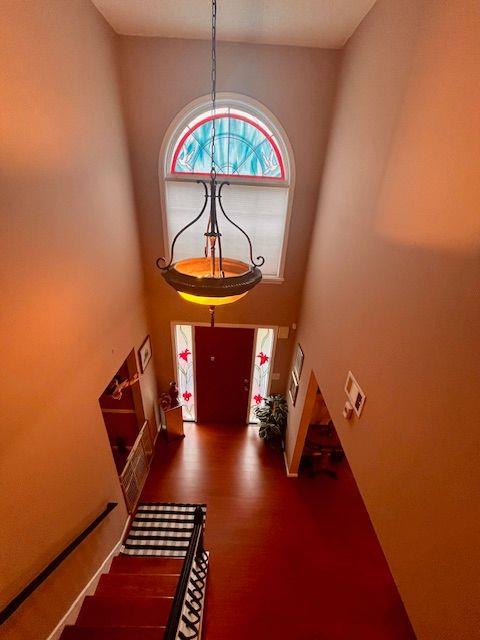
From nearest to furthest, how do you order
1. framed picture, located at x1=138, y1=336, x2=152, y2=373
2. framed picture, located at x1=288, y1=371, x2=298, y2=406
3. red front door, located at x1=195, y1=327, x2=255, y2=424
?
A: framed picture, located at x1=138, y1=336, x2=152, y2=373 → framed picture, located at x1=288, y1=371, x2=298, y2=406 → red front door, located at x1=195, y1=327, x2=255, y2=424

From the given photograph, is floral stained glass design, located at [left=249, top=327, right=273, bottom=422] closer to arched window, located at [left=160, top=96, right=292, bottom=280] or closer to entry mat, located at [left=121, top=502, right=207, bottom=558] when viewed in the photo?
arched window, located at [left=160, top=96, right=292, bottom=280]

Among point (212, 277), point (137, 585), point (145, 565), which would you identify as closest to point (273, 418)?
point (145, 565)

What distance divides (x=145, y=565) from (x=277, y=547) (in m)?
1.54

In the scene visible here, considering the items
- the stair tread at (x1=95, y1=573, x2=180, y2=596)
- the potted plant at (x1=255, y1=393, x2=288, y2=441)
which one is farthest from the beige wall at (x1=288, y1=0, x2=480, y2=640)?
the potted plant at (x1=255, y1=393, x2=288, y2=441)

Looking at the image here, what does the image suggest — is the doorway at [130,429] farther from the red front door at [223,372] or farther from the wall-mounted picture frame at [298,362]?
the wall-mounted picture frame at [298,362]

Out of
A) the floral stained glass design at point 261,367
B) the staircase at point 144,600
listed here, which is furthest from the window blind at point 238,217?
the staircase at point 144,600

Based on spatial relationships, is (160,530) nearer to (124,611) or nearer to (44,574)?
(124,611)

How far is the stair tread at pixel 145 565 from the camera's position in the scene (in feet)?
9.99

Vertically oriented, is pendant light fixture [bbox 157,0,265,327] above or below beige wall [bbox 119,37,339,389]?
below

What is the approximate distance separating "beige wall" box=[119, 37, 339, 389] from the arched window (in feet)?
0.40

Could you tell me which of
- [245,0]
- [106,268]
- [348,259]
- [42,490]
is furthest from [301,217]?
[42,490]

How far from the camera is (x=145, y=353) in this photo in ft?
14.0

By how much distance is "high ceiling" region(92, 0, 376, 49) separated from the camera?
2.46 metres

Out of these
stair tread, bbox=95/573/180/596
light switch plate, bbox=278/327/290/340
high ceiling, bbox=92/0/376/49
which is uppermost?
high ceiling, bbox=92/0/376/49
